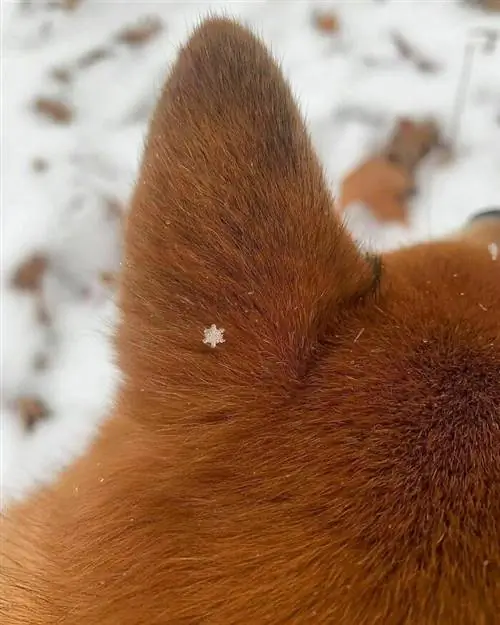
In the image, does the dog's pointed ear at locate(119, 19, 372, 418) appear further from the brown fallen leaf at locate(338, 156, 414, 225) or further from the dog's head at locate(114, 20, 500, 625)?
the brown fallen leaf at locate(338, 156, 414, 225)

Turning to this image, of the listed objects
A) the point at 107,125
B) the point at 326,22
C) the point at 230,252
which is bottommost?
the point at 230,252

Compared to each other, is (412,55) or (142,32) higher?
(142,32)

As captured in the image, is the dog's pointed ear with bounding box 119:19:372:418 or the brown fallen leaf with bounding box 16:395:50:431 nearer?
the dog's pointed ear with bounding box 119:19:372:418

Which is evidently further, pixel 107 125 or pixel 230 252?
pixel 107 125

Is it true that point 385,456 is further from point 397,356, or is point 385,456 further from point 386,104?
point 386,104

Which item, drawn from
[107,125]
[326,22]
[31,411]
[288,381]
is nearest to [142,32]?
[107,125]

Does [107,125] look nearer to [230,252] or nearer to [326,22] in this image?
[326,22]

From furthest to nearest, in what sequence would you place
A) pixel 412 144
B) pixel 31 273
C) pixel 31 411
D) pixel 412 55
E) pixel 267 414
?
pixel 412 55 < pixel 412 144 < pixel 31 273 < pixel 31 411 < pixel 267 414

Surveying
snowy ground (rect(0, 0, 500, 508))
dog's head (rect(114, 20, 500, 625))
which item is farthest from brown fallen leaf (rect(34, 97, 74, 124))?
dog's head (rect(114, 20, 500, 625))
